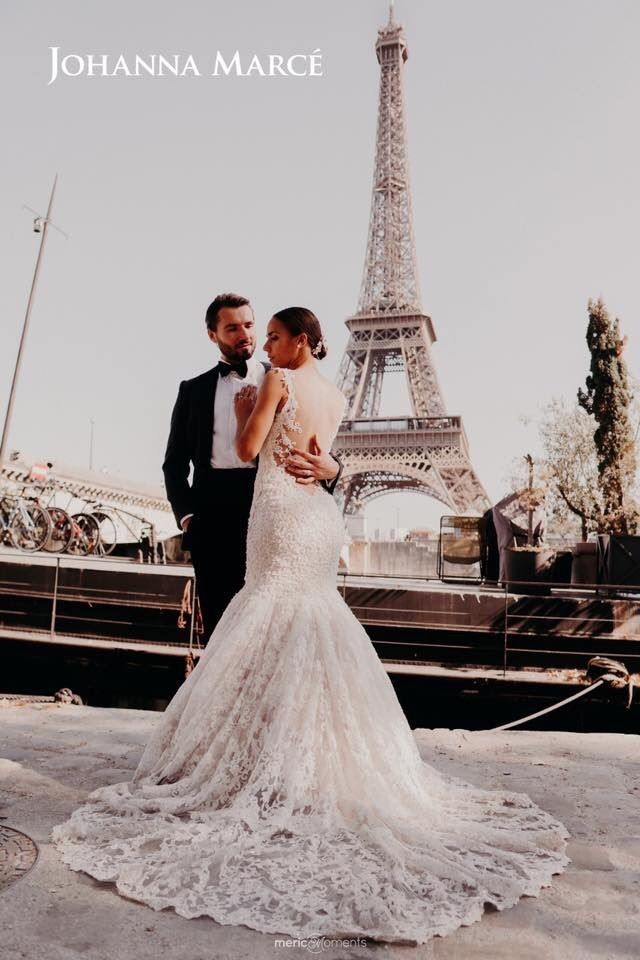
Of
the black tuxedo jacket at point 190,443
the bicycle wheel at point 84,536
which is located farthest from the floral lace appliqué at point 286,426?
the bicycle wheel at point 84,536

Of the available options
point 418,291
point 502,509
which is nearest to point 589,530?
point 502,509

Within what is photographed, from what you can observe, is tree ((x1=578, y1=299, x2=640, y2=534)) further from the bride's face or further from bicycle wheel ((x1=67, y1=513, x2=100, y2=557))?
the bride's face

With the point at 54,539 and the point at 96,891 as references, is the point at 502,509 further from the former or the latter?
the point at 96,891

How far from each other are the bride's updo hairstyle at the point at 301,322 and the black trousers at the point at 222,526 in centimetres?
73

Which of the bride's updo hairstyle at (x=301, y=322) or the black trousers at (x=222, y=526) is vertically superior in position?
the bride's updo hairstyle at (x=301, y=322)

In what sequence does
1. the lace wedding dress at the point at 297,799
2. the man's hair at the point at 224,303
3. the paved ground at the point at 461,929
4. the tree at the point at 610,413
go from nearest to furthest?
1. the paved ground at the point at 461,929
2. the lace wedding dress at the point at 297,799
3. the man's hair at the point at 224,303
4. the tree at the point at 610,413

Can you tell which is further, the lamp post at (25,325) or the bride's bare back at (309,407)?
the lamp post at (25,325)

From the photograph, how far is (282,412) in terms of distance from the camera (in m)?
2.97

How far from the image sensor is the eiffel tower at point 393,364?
115 ft

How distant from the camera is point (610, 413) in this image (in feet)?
73.2

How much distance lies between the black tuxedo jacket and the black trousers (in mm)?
37

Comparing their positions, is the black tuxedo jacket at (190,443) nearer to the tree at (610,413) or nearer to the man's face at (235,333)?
the man's face at (235,333)

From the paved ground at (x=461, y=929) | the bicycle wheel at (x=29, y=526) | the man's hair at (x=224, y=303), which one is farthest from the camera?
the bicycle wheel at (x=29, y=526)

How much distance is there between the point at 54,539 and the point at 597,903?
578 inches
